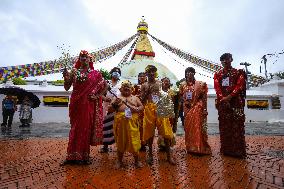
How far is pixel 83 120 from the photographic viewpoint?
4.82 meters

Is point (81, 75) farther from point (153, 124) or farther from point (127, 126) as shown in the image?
point (153, 124)

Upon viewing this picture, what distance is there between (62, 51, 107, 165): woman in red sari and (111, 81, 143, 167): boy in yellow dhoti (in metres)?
0.54

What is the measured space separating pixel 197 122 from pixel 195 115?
0.53 feet

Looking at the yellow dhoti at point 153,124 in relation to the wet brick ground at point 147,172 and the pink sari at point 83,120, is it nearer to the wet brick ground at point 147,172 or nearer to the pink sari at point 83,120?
the wet brick ground at point 147,172

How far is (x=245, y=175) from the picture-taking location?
13.2ft

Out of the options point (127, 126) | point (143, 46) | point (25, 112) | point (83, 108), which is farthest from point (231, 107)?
point (143, 46)

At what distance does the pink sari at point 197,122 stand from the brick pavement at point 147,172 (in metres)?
0.26

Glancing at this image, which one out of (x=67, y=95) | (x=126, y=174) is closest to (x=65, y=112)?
(x=67, y=95)

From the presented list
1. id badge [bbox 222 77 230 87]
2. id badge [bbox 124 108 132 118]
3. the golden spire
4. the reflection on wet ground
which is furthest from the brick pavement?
the golden spire

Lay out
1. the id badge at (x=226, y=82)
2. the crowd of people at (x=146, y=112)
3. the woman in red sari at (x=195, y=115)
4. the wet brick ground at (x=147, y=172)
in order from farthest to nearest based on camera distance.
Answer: the woman in red sari at (x=195, y=115)
the id badge at (x=226, y=82)
the crowd of people at (x=146, y=112)
the wet brick ground at (x=147, y=172)

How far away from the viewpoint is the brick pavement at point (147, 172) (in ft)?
11.7

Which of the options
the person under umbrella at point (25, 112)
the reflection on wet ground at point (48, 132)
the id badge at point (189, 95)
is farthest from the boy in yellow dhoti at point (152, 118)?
the person under umbrella at point (25, 112)

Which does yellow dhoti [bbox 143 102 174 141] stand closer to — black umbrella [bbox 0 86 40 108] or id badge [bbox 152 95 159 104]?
id badge [bbox 152 95 159 104]

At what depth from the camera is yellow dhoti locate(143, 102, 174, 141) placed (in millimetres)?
4812
